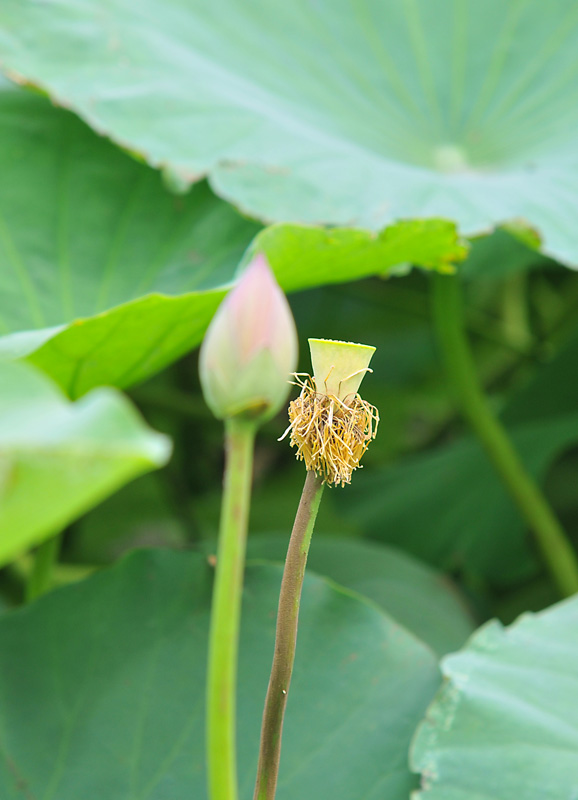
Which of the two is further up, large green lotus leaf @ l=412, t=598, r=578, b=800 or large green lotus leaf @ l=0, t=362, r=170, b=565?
large green lotus leaf @ l=0, t=362, r=170, b=565

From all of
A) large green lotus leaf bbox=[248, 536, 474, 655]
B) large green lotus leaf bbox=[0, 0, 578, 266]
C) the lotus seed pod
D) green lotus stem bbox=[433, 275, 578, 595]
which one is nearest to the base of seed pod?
the lotus seed pod

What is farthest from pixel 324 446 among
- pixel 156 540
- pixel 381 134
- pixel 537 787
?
pixel 156 540

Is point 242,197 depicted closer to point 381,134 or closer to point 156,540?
point 381,134

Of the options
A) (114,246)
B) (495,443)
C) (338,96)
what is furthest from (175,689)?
(338,96)

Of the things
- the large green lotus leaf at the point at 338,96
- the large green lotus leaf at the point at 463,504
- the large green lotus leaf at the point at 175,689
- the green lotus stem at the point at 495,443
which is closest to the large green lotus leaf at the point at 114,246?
the large green lotus leaf at the point at 338,96

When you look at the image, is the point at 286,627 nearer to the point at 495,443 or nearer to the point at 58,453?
the point at 58,453

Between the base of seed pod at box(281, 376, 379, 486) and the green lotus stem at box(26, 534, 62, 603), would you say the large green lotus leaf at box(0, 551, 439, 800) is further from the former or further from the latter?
the base of seed pod at box(281, 376, 379, 486)
